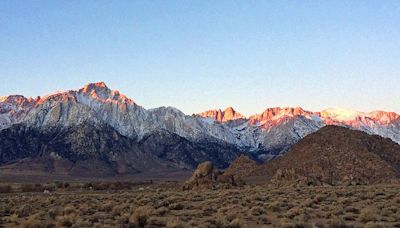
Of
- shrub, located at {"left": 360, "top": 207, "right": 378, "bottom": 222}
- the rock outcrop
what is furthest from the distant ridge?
shrub, located at {"left": 360, "top": 207, "right": 378, "bottom": 222}

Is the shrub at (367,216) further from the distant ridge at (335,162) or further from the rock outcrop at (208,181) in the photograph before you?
the rock outcrop at (208,181)

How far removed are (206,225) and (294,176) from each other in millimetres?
70571

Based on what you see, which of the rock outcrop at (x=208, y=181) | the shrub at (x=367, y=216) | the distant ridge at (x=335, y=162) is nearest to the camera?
the shrub at (x=367, y=216)

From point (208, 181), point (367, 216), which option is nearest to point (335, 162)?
point (208, 181)

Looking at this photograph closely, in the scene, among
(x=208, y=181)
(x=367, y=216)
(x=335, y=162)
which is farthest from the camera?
(x=335, y=162)

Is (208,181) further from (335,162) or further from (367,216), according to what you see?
(367,216)

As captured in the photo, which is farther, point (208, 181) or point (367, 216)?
point (208, 181)

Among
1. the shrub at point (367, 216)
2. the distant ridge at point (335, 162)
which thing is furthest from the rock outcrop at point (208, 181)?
the shrub at point (367, 216)

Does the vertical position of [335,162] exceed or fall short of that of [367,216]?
it exceeds it

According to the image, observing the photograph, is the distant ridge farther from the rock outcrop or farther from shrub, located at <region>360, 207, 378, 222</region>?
shrub, located at <region>360, 207, 378, 222</region>

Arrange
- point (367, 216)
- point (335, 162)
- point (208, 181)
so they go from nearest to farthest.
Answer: point (367, 216), point (208, 181), point (335, 162)

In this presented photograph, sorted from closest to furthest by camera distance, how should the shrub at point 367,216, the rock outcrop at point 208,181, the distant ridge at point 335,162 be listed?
the shrub at point 367,216, the rock outcrop at point 208,181, the distant ridge at point 335,162

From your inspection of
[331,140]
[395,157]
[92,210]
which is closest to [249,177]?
[331,140]

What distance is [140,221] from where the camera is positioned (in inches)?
1024
